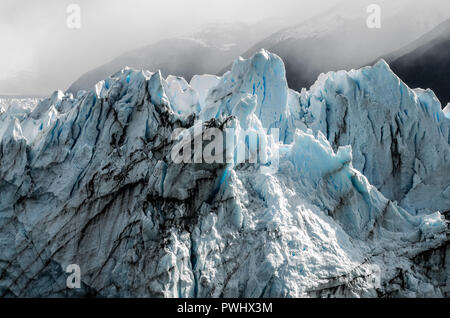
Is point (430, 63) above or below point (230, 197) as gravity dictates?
below

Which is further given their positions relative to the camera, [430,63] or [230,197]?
[430,63]

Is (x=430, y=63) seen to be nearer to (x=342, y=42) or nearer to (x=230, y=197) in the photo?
(x=342, y=42)

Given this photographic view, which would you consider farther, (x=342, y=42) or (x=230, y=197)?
(x=342, y=42)

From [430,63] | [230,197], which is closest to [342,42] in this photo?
[430,63]

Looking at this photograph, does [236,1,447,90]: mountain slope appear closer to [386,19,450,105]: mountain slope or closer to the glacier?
[386,19,450,105]: mountain slope

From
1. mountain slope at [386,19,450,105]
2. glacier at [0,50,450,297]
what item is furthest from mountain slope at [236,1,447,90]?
glacier at [0,50,450,297]

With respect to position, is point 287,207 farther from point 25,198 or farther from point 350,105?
point 25,198
